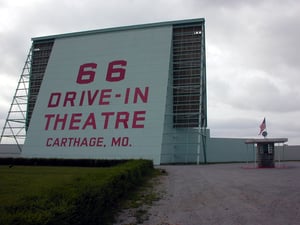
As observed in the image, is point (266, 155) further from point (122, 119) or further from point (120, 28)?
point (120, 28)

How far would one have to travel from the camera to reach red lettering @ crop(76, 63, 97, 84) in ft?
90.2

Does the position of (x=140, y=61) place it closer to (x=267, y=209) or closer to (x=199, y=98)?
(x=199, y=98)

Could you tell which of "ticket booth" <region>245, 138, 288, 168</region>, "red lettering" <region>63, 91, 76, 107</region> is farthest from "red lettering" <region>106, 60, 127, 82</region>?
"ticket booth" <region>245, 138, 288, 168</region>

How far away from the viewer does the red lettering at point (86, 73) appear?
27484 millimetres

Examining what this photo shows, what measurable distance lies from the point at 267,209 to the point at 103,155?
1825cm

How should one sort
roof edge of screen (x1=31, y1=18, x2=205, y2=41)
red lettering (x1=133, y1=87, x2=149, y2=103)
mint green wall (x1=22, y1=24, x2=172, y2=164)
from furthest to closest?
roof edge of screen (x1=31, y1=18, x2=205, y2=41) → red lettering (x1=133, y1=87, x2=149, y2=103) → mint green wall (x1=22, y1=24, x2=172, y2=164)

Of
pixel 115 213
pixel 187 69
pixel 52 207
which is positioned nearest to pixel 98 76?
pixel 187 69

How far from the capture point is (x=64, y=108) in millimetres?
26922

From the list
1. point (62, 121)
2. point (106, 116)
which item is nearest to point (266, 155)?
Result: point (106, 116)

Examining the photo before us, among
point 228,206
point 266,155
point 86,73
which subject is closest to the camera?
point 228,206

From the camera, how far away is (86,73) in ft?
91.4

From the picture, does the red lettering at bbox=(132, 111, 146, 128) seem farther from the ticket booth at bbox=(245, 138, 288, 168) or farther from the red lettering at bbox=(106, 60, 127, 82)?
the ticket booth at bbox=(245, 138, 288, 168)

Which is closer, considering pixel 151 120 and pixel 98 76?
pixel 151 120

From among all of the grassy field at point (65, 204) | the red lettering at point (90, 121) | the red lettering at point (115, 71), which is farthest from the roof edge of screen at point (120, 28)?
the grassy field at point (65, 204)
